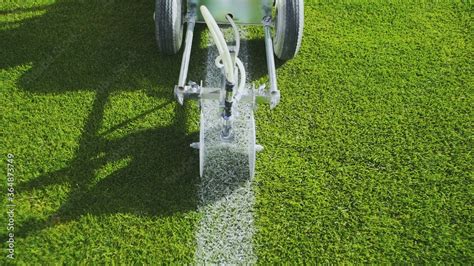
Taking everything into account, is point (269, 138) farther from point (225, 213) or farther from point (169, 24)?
point (169, 24)

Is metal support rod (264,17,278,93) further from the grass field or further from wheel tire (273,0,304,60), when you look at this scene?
the grass field

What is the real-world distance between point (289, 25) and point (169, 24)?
1.05 metres

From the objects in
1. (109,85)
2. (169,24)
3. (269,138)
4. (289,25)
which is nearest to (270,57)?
(289,25)

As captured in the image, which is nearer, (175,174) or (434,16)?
(175,174)

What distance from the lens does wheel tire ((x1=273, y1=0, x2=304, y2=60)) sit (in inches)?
156

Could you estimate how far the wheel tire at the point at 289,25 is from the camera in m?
3.95

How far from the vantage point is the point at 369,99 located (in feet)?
14.0

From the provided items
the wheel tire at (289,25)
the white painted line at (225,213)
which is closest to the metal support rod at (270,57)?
the wheel tire at (289,25)

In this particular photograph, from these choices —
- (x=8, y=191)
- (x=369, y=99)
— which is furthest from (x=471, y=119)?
(x=8, y=191)

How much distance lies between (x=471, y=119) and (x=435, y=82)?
19.5 inches

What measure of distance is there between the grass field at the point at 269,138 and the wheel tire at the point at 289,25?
1.03 feet

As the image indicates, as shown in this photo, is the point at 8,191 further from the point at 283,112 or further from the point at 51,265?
the point at 283,112

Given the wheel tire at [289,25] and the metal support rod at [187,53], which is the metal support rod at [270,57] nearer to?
the wheel tire at [289,25]

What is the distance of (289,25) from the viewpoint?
13.0 feet
